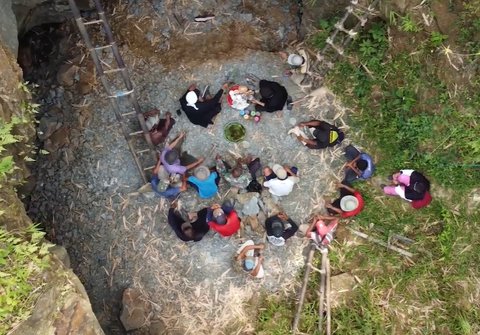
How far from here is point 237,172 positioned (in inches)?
380

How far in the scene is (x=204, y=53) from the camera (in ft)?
34.5

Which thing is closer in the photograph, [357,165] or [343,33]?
[343,33]

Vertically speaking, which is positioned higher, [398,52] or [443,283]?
[398,52]

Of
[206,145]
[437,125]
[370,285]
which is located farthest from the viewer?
[206,145]

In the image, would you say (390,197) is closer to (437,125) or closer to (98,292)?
(437,125)

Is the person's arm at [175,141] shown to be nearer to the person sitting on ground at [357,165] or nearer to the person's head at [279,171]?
the person's head at [279,171]

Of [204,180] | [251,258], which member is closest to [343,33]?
[204,180]

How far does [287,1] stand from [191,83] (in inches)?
120

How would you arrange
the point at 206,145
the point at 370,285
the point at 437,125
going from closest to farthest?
the point at 437,125 → the point at 370,285 → the point at 206,145

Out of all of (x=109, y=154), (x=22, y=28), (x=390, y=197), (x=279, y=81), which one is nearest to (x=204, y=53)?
(x=279, y=81)

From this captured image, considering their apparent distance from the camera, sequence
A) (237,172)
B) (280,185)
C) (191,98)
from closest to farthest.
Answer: (280,185) → (237,172) → (191,98)

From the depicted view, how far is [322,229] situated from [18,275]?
6.00 m

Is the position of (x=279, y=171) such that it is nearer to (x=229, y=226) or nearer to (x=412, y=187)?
(x=229, y=226)

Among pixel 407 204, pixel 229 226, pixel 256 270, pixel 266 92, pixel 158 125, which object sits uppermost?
pixel 266 92
